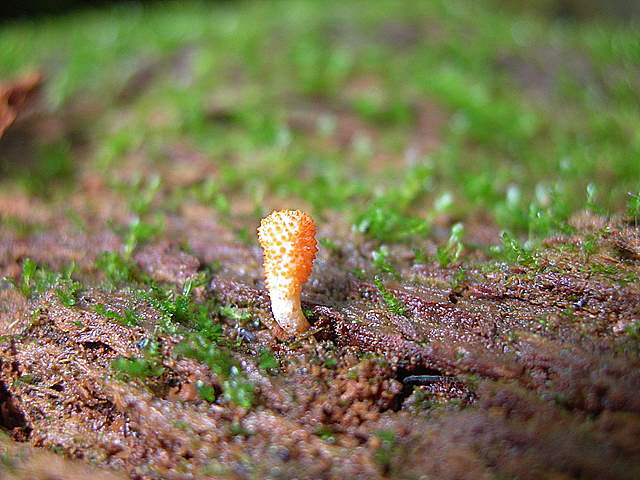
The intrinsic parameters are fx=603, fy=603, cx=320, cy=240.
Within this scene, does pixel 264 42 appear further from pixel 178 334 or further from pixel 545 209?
pixel 178 334

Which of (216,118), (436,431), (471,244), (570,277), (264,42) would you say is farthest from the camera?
(264,42)

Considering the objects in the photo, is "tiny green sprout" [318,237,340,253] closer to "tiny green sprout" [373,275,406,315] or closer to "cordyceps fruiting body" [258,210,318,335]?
"tiny green sprout" [373,275,406,315]

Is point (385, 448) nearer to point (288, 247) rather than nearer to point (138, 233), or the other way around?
point (288, 247)

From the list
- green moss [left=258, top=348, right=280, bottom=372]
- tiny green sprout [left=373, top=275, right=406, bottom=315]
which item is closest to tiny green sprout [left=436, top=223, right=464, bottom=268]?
tiny green sprout [left=373, top=275, right=406, bottom=315]

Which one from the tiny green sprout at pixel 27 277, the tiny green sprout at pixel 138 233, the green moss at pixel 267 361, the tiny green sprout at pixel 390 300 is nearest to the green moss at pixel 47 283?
the tiny green sprout at pixel 27 277

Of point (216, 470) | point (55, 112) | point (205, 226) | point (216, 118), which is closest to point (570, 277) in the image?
point (216, 470)
